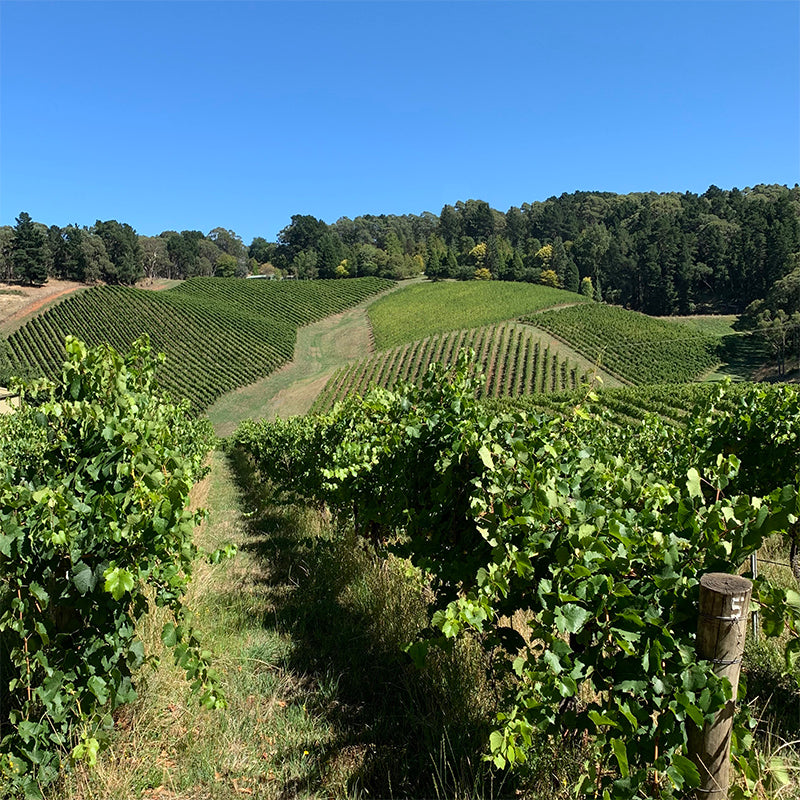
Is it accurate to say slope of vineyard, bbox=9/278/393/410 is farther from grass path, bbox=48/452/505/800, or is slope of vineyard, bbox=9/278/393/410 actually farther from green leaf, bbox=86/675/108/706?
green leaf, bbox=86/675/108/706

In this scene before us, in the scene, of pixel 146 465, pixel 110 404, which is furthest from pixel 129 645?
pixel 110 404

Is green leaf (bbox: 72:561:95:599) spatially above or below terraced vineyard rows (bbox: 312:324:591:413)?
above

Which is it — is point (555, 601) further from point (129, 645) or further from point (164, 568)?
point (129, 645)

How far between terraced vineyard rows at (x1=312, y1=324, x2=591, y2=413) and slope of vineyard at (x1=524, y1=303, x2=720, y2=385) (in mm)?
3776

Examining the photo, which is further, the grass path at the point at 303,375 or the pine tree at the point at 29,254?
the pine tree at the point at 29,254

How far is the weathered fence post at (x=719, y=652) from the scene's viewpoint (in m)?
1.98

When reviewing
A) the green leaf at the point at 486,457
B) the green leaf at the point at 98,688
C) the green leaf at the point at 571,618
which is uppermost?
the green leaf at the point at 486,457

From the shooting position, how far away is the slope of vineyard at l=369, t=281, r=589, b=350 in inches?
2709

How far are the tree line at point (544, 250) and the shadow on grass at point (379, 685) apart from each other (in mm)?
67309

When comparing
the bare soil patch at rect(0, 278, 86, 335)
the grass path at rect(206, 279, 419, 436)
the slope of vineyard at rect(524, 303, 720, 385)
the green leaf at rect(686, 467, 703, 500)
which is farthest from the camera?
the bare soil patch at rect(0, 278, 86, 335)

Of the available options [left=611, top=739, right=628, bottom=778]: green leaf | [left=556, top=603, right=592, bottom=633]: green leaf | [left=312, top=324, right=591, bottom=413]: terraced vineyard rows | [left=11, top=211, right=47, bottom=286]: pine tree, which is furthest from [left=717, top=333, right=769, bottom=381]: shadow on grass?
[left=11, top=211, right=47, bottom=286]: pine tree

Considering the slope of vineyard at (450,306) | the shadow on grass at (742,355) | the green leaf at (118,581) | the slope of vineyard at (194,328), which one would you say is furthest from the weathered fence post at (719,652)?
the slope of vineyard at (450,306)

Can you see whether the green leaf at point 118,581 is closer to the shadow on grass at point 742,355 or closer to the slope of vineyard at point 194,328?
the slope of vineyard at point 194,328

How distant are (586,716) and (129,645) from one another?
2337mm
